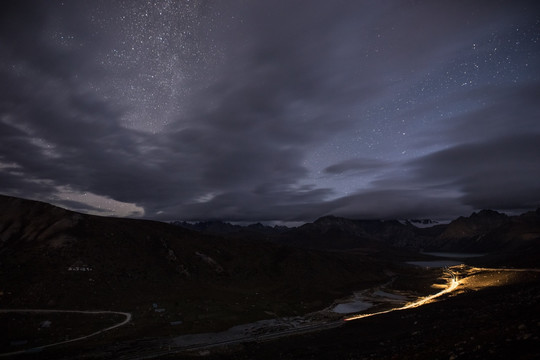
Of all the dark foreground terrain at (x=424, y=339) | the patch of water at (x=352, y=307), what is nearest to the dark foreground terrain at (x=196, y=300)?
the dark foreground terrain at (x=424, y=339)

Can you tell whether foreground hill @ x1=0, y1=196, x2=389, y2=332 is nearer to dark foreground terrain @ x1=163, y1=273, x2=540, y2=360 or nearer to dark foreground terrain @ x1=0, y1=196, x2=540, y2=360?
dark foreground terrain @ x1=0, y1=196, x2=540, y2=360

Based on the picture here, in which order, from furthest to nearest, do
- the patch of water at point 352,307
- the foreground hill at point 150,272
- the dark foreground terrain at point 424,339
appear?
the patch of water at point 352,307 → the foreground hill at point 150,272 → the dark foreground terrain at point 424,339

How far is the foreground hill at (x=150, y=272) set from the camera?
77.8m

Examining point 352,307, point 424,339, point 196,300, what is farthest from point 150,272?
point 424,339

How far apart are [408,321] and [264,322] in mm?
34536

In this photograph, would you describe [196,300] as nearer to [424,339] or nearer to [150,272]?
[150,272]

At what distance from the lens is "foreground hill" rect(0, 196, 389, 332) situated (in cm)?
7781

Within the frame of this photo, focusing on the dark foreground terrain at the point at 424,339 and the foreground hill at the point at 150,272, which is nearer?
the dark foreground terrain at the point at 424,339

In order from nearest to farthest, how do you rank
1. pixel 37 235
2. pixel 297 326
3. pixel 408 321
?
pixel 408 321
pixel 297 326
pixel 37 235

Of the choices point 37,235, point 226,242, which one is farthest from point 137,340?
point 226,242

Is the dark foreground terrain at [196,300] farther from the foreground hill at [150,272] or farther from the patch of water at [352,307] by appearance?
the patch of water at [352,307]

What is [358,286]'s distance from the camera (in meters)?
139

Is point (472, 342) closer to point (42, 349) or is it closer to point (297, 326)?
point (297, 326)

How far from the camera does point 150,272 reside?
347 feet
